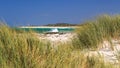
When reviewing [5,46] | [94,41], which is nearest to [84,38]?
[94,41]

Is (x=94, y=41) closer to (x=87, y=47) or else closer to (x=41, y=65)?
(x=87, y=47)

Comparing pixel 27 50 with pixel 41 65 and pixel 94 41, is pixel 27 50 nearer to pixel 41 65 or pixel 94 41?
pixel 41 65

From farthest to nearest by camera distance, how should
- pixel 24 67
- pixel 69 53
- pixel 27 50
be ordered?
pixel 69 53, pixel 27 50, pixel 24 67

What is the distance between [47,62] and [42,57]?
0.21 metres

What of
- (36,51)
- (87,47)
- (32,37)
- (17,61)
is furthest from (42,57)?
(87,47)

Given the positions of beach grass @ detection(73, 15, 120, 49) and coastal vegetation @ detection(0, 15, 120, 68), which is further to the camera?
beach grass @ detection(73, 15, 120, 49)

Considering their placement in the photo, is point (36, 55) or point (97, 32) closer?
point (36, 55)

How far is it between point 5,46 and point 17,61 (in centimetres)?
43

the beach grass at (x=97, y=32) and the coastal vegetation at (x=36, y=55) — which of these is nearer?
the coastal vegetation at (x=36, y=55)

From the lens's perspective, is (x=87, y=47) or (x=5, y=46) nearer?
(x=5, y=46)

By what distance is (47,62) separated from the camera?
339 cm

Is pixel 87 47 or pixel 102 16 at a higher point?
pixel 102 16

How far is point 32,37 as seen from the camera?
4.43 meters

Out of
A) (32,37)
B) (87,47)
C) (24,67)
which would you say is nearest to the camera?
(24,67)
